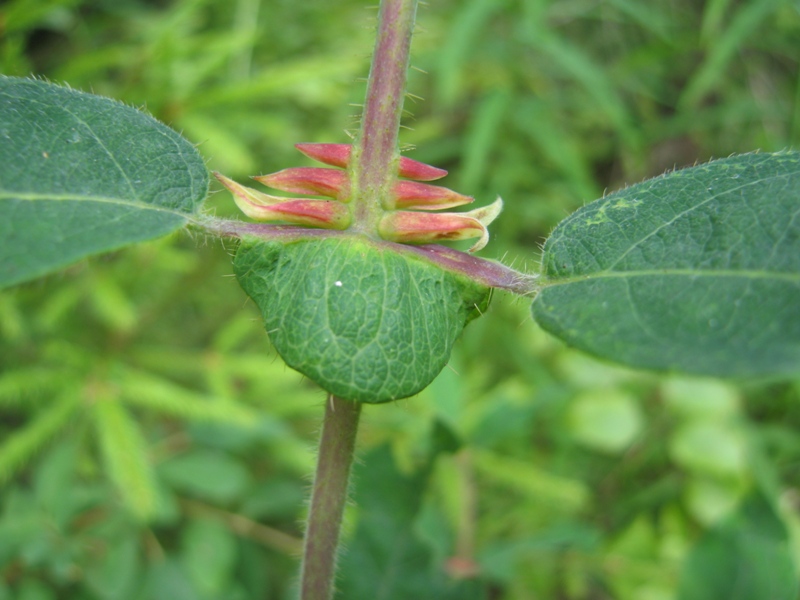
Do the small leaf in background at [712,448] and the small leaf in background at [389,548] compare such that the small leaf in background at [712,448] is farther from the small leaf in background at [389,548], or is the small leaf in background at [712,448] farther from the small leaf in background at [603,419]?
the small leaf in background at [389,548]

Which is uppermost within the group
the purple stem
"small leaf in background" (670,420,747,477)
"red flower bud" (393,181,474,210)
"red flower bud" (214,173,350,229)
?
"small leaf in background" (670,420,747,477)

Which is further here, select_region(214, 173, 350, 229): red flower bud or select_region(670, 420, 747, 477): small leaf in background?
select_region(670, 420, 747, 477): small leaf in background

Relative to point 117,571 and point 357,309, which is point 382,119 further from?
point 117,571

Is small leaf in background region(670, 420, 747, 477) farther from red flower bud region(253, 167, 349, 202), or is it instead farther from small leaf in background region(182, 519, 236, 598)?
red flower bud region(253, 167, 349, 202)

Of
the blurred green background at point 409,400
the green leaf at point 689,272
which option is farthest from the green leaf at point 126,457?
the green leaf at point 689,272

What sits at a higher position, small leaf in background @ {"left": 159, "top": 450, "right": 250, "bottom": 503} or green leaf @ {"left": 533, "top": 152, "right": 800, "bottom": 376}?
small leaf in background @ {"left": 159, "top": 450, "right": 250, "bottom": 503}

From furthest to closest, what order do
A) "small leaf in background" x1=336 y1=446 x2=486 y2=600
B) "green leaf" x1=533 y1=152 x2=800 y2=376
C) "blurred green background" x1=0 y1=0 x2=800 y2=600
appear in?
"blurred green background" x1=0 y1=0 x2=800 y2=600, "small leaf in background" x1=336 y1=446 x2=486 y2=600, "green leaf" x1=533 y1=152 x2=800 y2=376

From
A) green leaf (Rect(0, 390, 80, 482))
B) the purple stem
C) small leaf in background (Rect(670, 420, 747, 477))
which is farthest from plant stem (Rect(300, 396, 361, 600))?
small leaf in background (Rect(670, 420, 747, 477))
